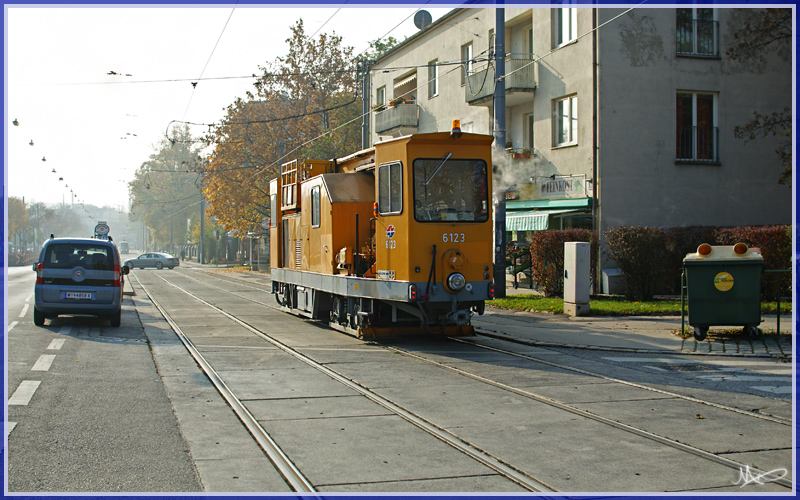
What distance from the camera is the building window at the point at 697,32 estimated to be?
22.5 metres

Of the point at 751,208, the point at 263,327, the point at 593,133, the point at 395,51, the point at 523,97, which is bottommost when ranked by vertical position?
the point at 263,327

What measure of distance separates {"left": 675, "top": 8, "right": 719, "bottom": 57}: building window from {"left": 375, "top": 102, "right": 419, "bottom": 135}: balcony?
13342mm

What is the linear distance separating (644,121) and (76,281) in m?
17.0

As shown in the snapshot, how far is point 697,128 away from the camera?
22766mm

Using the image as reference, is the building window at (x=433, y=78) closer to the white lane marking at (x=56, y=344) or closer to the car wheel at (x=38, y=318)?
the car wheel at (x=38, y=318)

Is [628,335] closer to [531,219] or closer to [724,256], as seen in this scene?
[724,256]

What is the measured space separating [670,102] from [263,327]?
49.8ft

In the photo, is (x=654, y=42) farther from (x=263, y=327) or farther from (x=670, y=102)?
(x=263, y=327)

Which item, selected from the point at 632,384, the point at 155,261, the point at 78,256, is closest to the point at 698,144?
the point at 632,384

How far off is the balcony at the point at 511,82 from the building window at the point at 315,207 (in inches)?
454

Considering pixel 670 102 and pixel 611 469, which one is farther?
pixel 670 102

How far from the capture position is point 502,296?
1988 centimetres

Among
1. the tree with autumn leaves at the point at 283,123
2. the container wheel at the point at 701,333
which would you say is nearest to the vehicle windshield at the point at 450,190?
the container wheel at the point at 701,333

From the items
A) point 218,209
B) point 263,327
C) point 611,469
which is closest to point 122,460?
point 611,469
